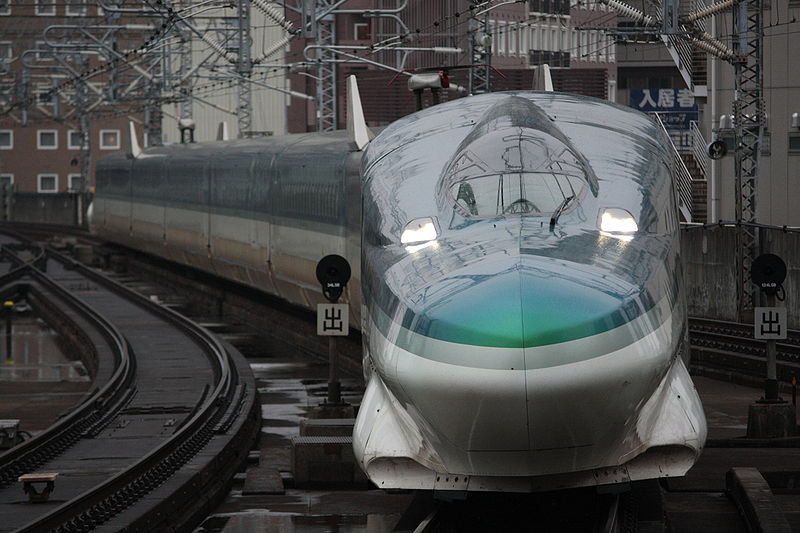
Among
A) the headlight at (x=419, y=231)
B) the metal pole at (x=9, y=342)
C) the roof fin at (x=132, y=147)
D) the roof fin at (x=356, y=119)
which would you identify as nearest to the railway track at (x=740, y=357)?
the roof fin at (x=356, y=119)

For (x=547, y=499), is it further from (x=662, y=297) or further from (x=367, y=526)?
(x=662, y=297)

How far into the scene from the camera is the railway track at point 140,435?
46.5ft

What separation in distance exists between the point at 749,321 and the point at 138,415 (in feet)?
48.2

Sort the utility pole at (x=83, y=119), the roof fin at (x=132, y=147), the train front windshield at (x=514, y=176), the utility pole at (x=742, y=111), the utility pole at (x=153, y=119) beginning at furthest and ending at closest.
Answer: the utility pole at (x=83, y=119) < the utility pole at (x=153, y=119) < the roof fin at (x=132, y=147) < the utility pole at (x=742, y=111) < the train front windshield at (x=514, y=176)

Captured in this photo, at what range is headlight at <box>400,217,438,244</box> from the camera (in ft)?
39.0

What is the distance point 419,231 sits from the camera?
11977 millimetres

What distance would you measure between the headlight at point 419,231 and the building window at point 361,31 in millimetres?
55678

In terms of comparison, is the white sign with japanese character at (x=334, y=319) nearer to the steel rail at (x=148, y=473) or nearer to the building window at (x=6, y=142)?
the steel rail at (x=148, y=473)

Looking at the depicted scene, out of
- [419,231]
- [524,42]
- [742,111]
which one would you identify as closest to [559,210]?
[419,231]

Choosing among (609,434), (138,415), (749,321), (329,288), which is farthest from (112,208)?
(609,434)

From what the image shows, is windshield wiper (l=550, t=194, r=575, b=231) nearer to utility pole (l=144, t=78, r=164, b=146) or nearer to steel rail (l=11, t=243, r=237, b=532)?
steel rail (l=11, t=243, r=237, b=532)

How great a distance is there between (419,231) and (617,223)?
1440 mm

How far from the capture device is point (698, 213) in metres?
50.8

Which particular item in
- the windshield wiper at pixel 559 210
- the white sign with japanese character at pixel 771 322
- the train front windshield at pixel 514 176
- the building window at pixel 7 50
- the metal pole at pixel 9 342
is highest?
the building window at pixel 7 50
